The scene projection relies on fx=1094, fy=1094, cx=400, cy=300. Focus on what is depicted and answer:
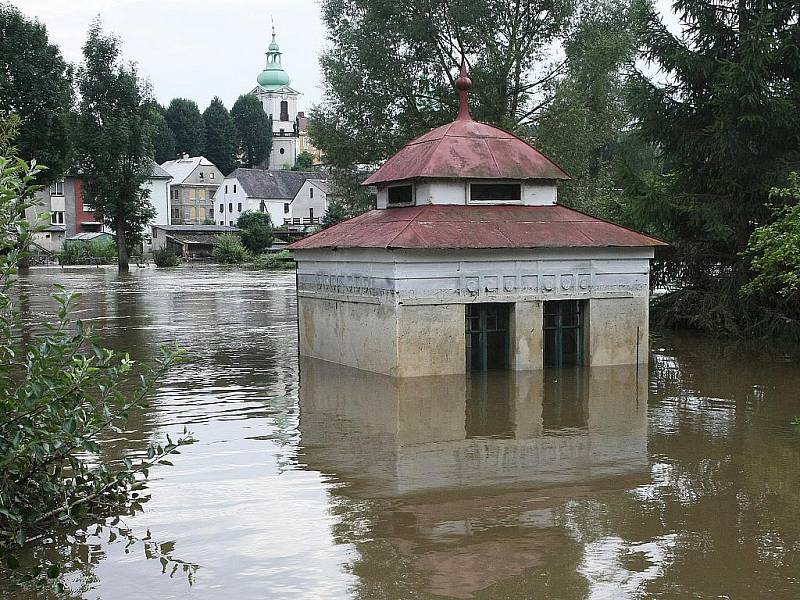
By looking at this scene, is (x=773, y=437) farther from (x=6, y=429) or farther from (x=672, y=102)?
(x=672, y=102)

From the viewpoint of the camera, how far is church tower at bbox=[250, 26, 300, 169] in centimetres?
15375

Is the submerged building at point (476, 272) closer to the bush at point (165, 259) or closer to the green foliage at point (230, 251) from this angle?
the bush at point (165, 259)

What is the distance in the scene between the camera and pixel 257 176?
11762 cm

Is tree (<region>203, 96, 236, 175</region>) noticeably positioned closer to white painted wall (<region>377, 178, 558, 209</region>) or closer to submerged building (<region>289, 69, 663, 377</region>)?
submerged building (<region>289, 69, 663, 377</region>)

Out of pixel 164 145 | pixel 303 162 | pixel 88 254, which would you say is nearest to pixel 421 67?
pixel 88 254

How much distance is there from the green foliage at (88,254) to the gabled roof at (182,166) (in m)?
31.7

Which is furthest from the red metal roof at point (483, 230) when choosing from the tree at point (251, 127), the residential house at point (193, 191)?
the tree at point (251, 127)

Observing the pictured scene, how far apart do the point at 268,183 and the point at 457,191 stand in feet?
313

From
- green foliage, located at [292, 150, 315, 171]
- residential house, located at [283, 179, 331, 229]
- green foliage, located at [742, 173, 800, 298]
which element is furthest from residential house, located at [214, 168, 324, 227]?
green foliage, located at [742, 173, 800, 298]

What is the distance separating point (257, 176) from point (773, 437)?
10406 cm

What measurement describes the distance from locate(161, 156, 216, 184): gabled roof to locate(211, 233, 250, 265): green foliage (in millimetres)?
33945

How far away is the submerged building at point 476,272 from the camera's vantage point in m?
21.9

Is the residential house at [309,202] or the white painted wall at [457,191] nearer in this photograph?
the white painted wall at [457,191]

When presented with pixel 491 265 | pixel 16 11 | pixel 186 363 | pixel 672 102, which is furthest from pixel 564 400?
pixel 16 11
